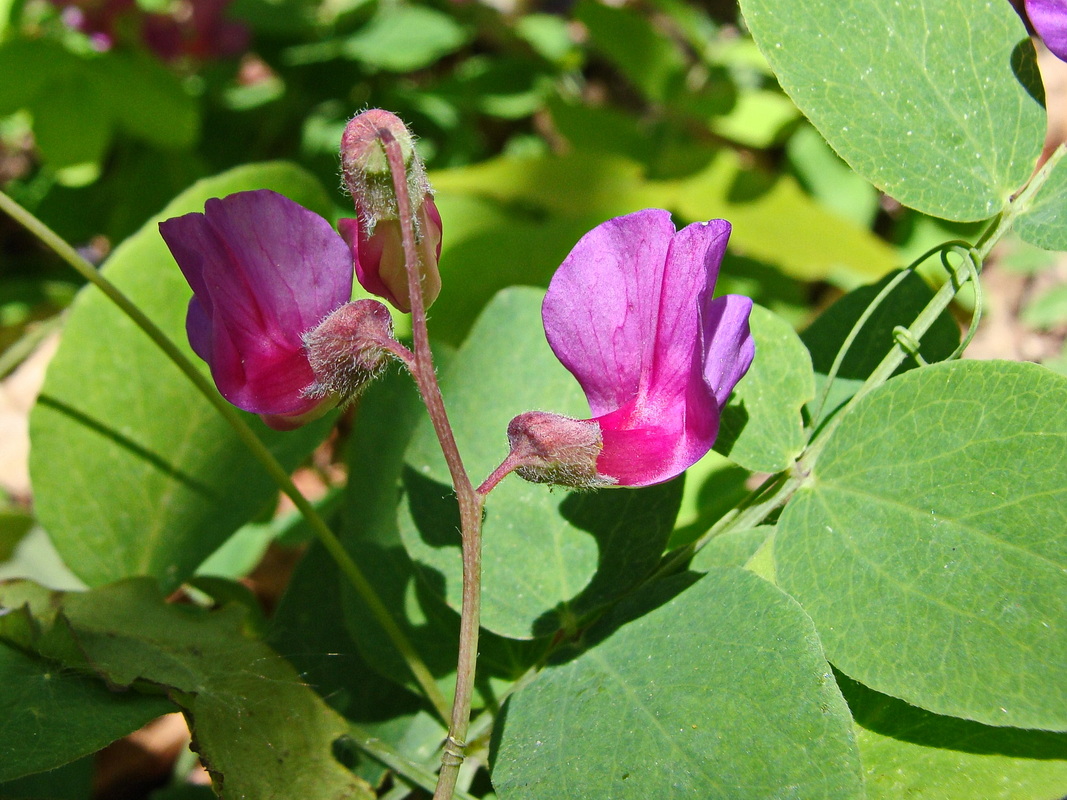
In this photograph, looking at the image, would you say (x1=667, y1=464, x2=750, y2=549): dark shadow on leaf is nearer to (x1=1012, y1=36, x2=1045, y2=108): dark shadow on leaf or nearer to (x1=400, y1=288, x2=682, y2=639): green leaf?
(x1=400, y1=288, x2=682, y2=639): green leaf

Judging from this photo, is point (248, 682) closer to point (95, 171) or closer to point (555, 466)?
point (555, 466)

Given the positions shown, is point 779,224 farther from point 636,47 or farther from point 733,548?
point 733,548

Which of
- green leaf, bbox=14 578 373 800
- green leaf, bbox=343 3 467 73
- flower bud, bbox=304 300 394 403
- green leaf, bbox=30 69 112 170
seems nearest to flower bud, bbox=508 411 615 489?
flower bud, bbox=304 300 394 403

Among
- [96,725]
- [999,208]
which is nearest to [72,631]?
[96,725]

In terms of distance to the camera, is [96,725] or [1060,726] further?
[96,725]

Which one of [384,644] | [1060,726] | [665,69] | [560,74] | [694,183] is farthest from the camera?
[560,74]

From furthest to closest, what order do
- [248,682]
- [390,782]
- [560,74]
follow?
[560,74]
[390,782]
[248,682]

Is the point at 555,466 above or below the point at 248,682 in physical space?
above

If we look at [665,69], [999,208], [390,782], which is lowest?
[390,782]
